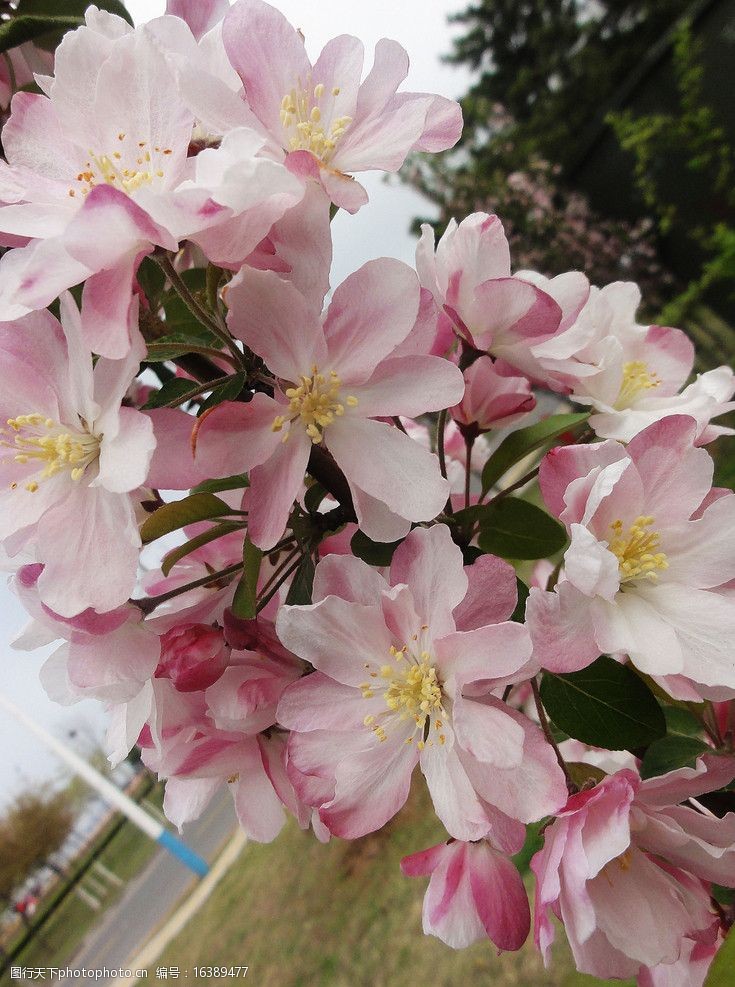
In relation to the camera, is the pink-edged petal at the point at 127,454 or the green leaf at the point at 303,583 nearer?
the pink-edged petal at the point at 127,454

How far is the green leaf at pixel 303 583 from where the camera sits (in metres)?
0.53

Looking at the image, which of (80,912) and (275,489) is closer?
(275,489)

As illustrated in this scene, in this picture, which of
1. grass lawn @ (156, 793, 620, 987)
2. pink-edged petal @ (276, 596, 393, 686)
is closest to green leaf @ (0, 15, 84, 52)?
pink-edged petal @ (276, 596, 393, 686)

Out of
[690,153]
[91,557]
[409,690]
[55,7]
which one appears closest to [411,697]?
[409,690]

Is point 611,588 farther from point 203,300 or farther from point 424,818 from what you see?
point 424,818

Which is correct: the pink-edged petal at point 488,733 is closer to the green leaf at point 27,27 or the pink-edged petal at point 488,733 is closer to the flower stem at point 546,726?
the flower stem at point 546,726

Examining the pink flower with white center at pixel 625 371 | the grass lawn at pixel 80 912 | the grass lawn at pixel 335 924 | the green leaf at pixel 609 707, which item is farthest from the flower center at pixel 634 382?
the grass lawn at pixel 80 912

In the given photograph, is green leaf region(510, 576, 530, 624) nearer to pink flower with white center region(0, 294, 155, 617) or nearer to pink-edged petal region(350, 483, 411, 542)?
pink-edged petal region(350, 483, 411, 542)

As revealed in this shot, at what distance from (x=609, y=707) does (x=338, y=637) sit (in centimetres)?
21

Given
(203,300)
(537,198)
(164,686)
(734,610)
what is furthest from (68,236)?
(537,198)

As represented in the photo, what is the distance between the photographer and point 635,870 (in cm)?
48

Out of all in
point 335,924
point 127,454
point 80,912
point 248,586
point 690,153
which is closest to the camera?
point 127,454

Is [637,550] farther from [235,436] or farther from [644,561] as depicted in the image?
[235,436]

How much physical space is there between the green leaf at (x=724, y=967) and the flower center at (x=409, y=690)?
0.22 meters
